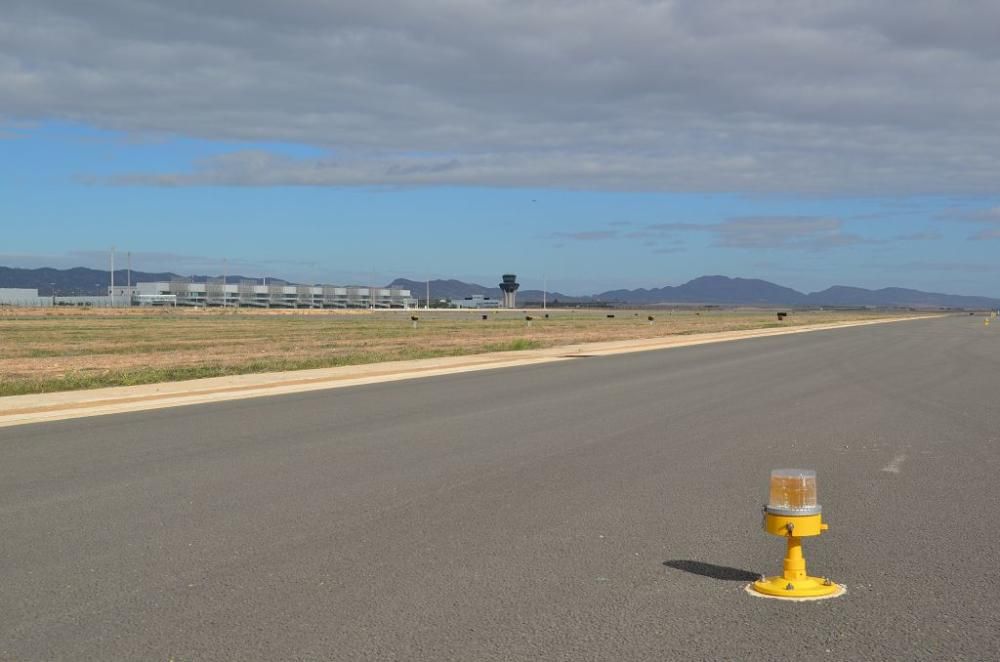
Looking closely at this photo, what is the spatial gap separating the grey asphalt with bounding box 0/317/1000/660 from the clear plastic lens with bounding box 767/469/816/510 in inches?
22.6

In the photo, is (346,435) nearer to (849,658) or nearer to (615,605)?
(615,605)

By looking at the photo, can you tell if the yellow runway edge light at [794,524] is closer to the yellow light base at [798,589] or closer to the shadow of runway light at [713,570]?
the yellow light base at [798,589]

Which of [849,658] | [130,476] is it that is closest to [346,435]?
[130,476]

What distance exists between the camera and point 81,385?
67.7 ft

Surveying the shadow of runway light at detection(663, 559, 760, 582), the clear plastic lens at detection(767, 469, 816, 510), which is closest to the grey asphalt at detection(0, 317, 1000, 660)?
the shadow of runway light at detection(663, 559, 760, 582)

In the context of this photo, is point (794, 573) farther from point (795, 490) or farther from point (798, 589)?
point (795, 490)

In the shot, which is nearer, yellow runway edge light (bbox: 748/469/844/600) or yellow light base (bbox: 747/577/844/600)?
yellow runway edge light (bbox: 748/469/844/600)

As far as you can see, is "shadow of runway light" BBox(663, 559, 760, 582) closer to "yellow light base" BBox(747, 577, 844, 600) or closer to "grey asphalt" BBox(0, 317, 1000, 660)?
"grey asphalt" BBox(0, 317, 1000, 660)

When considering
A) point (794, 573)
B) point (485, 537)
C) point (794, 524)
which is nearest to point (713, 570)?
point (794, 573)

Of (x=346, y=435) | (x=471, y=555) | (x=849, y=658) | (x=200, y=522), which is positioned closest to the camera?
(x=849, y=658)

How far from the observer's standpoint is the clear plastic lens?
611 cm

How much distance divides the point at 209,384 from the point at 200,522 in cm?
1323

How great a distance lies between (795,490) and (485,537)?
2.47 m

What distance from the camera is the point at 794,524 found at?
6102 mm
